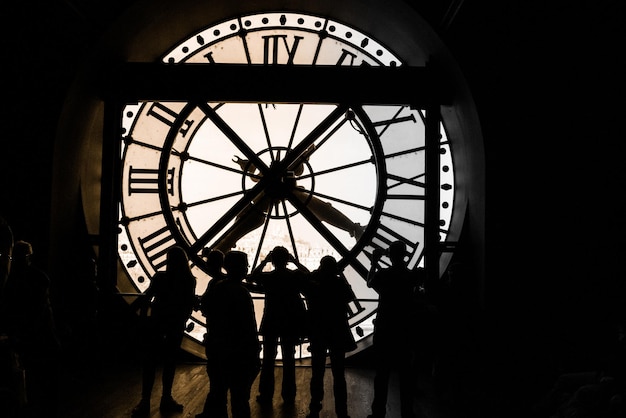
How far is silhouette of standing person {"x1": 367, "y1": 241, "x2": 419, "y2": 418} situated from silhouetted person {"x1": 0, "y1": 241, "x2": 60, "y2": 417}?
1636 mm

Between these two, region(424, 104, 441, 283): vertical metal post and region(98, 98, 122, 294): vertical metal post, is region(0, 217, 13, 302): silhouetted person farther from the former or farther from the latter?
region(424, 104, 441, 283): vertical metal post

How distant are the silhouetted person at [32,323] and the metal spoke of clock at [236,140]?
83.2 inches

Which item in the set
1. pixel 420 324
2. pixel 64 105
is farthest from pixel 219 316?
pixel 64 105

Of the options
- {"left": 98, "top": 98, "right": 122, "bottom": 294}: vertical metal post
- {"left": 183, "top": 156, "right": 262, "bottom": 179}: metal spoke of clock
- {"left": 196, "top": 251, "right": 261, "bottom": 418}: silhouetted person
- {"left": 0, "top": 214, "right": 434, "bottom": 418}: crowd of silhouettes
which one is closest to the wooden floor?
{"left": 0, "top": 214, "right": 434, "bottom": 418}: crowd of silhouettes

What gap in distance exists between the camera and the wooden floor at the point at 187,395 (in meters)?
3.65

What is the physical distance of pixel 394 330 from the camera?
135 inches

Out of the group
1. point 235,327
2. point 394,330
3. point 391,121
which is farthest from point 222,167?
point 235,327

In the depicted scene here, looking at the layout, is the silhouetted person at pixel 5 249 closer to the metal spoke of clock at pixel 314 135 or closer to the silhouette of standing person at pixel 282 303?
the silhouette of standing person at pixel 282 303

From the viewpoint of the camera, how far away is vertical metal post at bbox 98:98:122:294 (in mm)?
4688

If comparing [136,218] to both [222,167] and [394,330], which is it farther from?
[394,330]

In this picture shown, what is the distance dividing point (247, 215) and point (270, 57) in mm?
1376

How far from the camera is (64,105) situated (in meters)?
4.43

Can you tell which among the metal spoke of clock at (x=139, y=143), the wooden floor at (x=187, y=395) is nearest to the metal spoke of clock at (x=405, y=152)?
the wooden floor at (x=187, y=395)

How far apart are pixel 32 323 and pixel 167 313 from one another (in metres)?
0.68
